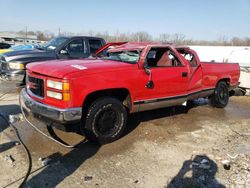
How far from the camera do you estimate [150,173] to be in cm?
401

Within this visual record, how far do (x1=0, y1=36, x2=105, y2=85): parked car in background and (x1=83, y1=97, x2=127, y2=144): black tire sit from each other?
13.8ft

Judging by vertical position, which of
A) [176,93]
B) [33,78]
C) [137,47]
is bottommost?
[176,93]

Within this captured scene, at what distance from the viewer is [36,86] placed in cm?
489

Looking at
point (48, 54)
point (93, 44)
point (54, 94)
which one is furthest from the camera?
point (93, 44)

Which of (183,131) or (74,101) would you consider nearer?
(74,101)

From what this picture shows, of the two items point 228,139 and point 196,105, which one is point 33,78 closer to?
point 228,139

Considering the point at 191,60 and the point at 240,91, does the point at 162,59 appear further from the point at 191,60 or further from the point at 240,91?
the point at 240,91

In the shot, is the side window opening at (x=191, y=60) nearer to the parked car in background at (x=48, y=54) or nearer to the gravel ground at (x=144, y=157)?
the gravel ground at (x=144, y=157)

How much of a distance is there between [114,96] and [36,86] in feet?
4.52

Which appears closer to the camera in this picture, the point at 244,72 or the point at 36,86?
the point at 36,86

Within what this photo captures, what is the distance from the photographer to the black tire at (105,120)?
15.6 ft

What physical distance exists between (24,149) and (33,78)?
124cm

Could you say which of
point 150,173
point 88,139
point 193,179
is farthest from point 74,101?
point 193,179

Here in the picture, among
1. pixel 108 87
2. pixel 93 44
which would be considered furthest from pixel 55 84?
pixel 93 44
